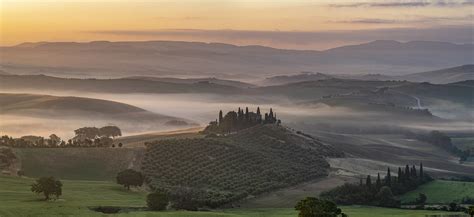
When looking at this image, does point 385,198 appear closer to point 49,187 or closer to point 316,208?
point 316,208

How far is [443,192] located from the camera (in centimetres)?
14275

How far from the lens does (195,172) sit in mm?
151000

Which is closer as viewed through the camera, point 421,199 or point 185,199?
point 185,199

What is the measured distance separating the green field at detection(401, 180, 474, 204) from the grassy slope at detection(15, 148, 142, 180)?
170 feet

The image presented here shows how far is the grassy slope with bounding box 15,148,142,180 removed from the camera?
149m

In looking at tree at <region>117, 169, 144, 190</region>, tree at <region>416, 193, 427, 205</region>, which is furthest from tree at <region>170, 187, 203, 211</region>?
tree at <region>416, 193, 427, 205</region>

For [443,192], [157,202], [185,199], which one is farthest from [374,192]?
[157,202]

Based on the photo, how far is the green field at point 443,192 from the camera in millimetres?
137000

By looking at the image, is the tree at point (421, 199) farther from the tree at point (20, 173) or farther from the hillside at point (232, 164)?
the tree at point (20, 173)

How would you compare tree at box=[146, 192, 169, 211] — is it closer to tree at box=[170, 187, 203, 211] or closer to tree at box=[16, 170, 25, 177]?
tree at box=[170, 187, 203, 211]

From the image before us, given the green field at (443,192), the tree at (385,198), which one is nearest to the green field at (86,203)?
the tree at (385,198)

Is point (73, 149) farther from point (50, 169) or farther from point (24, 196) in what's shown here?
point (24, 196)

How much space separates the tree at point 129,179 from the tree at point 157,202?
77.4ft

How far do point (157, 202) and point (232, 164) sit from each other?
53.8 m
